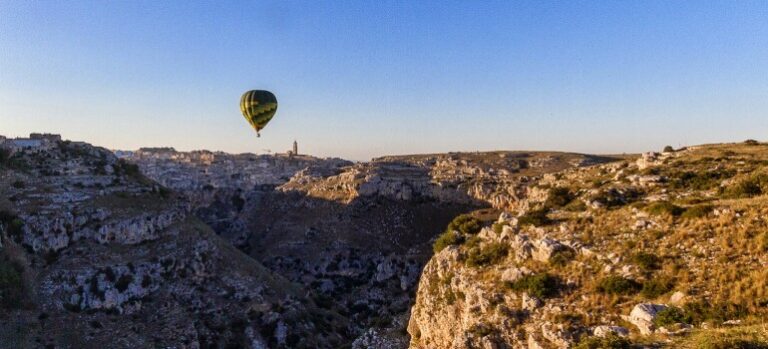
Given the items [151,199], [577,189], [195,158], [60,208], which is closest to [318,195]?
[151,199]

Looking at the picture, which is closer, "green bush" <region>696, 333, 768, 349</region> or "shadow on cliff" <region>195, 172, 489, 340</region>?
"green bush" <region>696, 333, 768, 349</region>

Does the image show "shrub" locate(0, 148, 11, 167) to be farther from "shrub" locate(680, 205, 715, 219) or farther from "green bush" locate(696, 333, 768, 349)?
"green bush" locate(696, 333, 768, 349)

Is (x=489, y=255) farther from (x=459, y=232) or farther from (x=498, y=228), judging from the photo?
(x=459, y=232)

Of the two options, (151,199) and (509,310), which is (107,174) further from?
(509,310)

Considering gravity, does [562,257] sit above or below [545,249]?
below

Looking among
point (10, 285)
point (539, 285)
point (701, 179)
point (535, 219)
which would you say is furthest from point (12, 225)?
point (701, 179)

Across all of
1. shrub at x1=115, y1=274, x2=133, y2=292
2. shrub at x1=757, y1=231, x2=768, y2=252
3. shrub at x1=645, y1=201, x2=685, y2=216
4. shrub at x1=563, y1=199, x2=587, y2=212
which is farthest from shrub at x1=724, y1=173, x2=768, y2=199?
shrub at x1=115, y1=274, x2=133, y2=292
